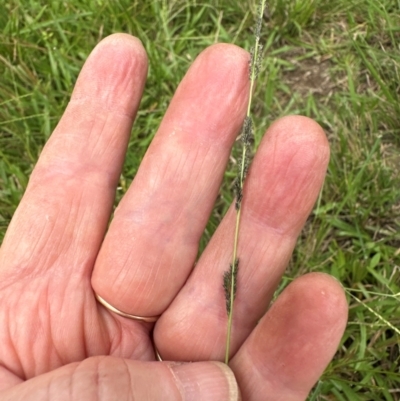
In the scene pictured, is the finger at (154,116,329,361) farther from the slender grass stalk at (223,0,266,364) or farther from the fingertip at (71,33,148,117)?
the fingertip at (71,33,148,117)

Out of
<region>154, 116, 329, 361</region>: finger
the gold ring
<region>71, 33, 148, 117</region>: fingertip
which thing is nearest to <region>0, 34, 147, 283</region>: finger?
<region>71, 33, 148, 117</region>: fingertip

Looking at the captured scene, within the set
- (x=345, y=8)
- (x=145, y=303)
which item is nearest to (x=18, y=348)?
(x=145, y=303)

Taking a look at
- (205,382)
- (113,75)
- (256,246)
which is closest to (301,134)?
(256,246)

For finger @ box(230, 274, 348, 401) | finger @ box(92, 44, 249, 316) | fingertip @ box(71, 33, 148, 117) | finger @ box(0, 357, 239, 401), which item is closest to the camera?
finger @ box(0, 357, 239, 401)

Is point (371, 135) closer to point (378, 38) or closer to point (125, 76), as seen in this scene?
point (378, 38)

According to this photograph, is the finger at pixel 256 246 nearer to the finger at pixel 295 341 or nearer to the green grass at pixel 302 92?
the finger at pixel 295 341

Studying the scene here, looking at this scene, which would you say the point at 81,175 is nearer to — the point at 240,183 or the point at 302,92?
the point at 240,183
